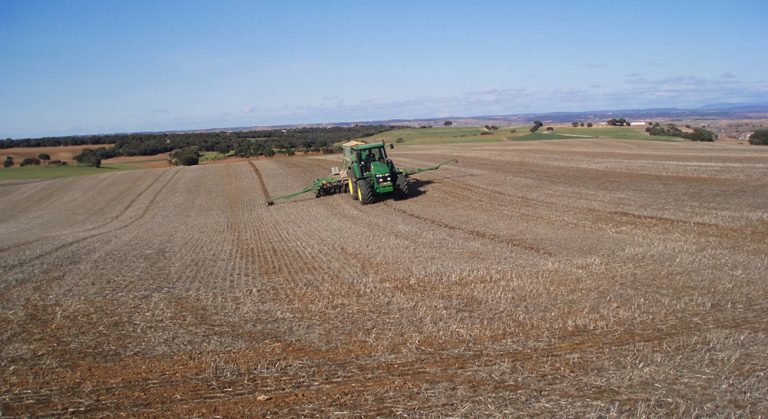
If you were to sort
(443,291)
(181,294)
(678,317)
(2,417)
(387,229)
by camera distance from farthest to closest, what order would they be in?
(387,229) → (181,294) → (443,291) → (678,317) → (2,417)

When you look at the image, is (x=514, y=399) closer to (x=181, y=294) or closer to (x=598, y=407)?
(x=598, y=407)

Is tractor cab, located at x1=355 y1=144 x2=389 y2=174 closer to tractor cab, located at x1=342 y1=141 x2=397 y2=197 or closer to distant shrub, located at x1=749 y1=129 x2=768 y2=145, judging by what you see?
tractor cab, located at x1=342 y1=141 x2=397 y2=197

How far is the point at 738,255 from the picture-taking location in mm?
10039

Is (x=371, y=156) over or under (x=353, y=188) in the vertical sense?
over

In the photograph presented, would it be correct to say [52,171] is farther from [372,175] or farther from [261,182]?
[372,175]

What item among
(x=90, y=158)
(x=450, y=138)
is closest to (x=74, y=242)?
(x=90, y=158)

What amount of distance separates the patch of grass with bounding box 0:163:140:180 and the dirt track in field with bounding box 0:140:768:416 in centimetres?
4047

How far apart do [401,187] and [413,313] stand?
513 inches

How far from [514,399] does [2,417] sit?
4.93 metres

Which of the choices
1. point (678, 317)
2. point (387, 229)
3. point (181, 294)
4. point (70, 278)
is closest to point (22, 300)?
point (70, 278)

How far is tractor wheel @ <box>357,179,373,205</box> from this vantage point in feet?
66.1

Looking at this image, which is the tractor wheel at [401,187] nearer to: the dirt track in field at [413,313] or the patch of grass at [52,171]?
the dirt track in field at [413,313]

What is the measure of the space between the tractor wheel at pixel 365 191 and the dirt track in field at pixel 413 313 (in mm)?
1891

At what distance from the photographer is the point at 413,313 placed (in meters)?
7.73
